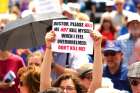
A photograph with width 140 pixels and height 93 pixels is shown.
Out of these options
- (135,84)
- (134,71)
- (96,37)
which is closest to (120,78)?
(96,37)

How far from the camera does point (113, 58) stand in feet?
33.9

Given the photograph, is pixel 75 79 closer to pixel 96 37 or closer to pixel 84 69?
pixel 96 37

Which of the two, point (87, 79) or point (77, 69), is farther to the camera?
point (77, 69)

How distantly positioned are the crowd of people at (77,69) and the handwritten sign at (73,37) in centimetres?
8

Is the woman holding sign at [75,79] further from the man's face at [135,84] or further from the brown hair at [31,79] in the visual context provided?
the man's face at [135,84]

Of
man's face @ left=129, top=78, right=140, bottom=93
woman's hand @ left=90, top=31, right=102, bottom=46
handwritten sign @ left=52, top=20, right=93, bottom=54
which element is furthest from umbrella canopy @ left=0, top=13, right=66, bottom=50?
man's face @ left=129, top=78, right=140, bottom=93

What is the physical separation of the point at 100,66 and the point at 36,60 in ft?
7.44

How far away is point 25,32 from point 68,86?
2.73 meters

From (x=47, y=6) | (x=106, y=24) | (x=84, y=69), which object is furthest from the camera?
(x=106, y=24)

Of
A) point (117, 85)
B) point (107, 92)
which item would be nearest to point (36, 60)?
point (117, 85)

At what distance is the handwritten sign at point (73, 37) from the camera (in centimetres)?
837

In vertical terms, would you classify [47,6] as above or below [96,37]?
above

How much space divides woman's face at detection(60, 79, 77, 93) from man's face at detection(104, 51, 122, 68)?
7.73ft

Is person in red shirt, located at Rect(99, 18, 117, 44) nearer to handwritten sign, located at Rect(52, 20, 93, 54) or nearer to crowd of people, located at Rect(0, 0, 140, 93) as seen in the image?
crowd of people, located at Rect(0, 0, 140, 93)
